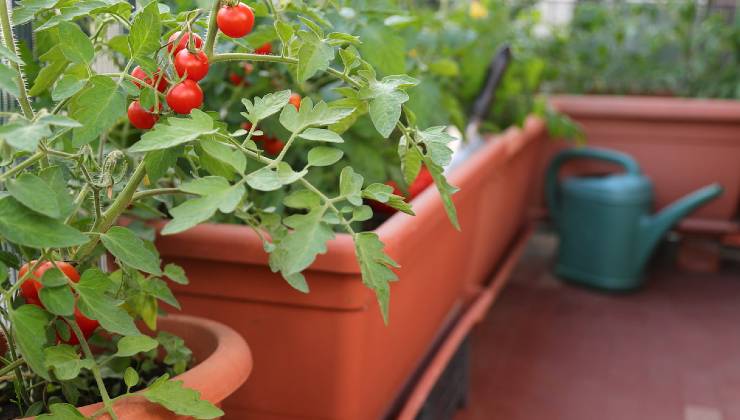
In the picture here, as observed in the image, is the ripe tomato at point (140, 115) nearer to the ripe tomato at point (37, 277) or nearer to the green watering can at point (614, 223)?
the ripe tomato at point (37, 277)

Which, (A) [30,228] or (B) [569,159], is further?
(B) [569,159]

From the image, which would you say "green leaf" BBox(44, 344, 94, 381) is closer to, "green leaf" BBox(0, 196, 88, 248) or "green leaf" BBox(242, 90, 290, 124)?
"green leaf" BBox(0, 196, 88, 248)

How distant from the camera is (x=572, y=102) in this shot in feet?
9.13

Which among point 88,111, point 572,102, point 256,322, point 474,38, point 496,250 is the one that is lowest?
point 496,250

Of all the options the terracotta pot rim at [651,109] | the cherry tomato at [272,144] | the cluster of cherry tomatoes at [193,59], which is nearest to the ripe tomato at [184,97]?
the cluster of cherry tomatoes at [193,59]

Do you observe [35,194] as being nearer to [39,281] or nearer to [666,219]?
[39,281]

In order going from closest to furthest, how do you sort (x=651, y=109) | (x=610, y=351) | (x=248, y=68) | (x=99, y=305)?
1. (x=99, y=305)
2. (x=248, y=68)
3. (x=610, y=351)
4. (x=651, y=109)

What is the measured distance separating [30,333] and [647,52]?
9.93 ft

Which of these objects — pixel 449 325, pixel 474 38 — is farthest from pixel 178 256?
pixel 474 38

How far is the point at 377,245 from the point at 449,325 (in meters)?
1.02

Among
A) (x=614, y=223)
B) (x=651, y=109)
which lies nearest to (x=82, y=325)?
(x=614, y=223)

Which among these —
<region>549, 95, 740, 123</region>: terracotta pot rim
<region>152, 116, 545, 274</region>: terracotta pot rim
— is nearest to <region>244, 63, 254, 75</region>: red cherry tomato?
<region>152, 116, 545, 274</region>: terracotta pot rim

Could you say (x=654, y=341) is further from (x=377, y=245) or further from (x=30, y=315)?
(x=30, y=315)

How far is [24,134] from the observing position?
54 cm
